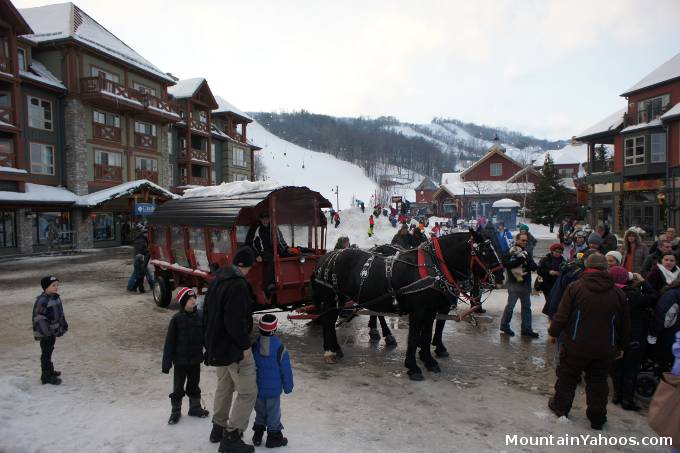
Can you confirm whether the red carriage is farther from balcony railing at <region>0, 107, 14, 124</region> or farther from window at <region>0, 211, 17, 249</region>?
window at <region>0, 211, 17, 249</region>

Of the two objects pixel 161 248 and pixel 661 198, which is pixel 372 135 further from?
pixel 161 248

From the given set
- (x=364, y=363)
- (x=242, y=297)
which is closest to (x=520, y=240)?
(x=364, y=363)

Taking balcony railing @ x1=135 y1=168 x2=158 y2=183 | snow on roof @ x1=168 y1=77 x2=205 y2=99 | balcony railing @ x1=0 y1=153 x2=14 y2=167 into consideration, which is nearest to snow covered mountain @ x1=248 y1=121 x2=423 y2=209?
snow on roof @ x1=168 y1=77 x2=205 y2=99

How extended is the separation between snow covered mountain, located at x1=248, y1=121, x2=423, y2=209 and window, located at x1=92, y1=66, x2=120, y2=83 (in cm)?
5320

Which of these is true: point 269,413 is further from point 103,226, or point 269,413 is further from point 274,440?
point 103,226

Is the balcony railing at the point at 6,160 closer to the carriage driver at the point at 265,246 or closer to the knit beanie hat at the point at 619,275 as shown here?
the carriage driver at the point at 265,246

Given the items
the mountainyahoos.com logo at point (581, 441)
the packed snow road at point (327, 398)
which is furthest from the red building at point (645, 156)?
the mountainyahoos.com logo at point (581, 441)

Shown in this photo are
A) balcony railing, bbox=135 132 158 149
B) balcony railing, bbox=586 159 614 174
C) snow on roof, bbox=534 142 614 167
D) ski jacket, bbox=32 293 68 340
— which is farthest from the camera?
snow on roof, bbox=534 142 614 167

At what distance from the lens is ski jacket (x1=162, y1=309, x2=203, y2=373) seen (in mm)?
4562

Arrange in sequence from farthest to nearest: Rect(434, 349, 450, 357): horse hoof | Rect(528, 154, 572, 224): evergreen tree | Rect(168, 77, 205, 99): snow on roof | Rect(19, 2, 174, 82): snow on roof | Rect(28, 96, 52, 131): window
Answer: Rect(528, 154, 572, 224): evergreen tree < Rect(168, 77, 205, 99): snow on roof < Rect(19, 2, 174, 82): snow on roof < Rect(28, 96, 52, 131): window < Rect(434, 349, 450, 357): horse hoof

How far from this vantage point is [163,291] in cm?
1045

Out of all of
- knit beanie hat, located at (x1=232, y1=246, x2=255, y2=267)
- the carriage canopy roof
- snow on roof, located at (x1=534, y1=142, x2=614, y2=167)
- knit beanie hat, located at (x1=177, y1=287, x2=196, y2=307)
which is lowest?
knit beanie hat, located at (x1=177, y1=287, x2=196, y2=307)

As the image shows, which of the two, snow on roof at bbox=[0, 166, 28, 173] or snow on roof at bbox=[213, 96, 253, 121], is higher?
snow on roof at bbox=[213, 96, 253, 121]

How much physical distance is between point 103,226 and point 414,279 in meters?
27.6
